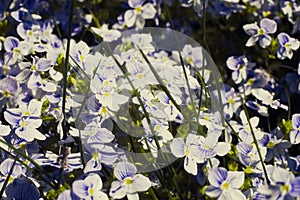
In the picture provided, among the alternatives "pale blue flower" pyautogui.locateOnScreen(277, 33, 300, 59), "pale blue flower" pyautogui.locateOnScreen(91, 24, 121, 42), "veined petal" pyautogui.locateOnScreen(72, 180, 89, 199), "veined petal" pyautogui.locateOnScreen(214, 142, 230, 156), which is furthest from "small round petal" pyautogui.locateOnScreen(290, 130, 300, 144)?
"pale blue flower" pyautogui.locateOnScreen(91, 24, 121, 42)

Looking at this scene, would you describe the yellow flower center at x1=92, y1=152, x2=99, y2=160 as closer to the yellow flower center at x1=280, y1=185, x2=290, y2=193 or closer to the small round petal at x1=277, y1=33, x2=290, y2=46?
the yellow flower center at x1=280, y1=185, x2=290, y2=193

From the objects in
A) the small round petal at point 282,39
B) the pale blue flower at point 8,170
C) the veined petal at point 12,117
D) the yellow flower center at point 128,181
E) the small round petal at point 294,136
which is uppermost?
the small round petal at point 282,39

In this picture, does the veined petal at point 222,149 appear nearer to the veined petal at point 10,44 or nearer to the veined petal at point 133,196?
the veined petal at point 133,196

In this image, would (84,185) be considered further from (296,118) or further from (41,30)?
(41,30)

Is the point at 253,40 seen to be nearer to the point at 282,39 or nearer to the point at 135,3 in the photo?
the point at 282,39

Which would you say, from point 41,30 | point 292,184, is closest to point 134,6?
point 41,30

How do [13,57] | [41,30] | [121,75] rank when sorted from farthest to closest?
[41,30]
[13,57]
[121,75]

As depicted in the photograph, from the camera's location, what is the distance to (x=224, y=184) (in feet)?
3.12

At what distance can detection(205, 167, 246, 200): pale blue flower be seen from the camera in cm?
95

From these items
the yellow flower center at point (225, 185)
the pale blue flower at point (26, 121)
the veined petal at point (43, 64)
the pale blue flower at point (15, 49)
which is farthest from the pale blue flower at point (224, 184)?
the pale blue flower at point (15, 49)

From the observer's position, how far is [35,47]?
131cm

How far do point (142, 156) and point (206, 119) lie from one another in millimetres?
136

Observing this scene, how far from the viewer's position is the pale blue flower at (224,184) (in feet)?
3.11

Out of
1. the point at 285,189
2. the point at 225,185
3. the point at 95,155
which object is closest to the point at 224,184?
the point at 225,185
